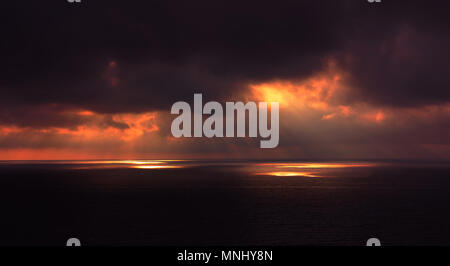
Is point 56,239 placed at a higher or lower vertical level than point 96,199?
lower

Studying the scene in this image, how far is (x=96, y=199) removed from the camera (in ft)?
319

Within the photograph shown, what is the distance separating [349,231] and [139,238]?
30247mm

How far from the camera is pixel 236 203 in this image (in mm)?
89750
